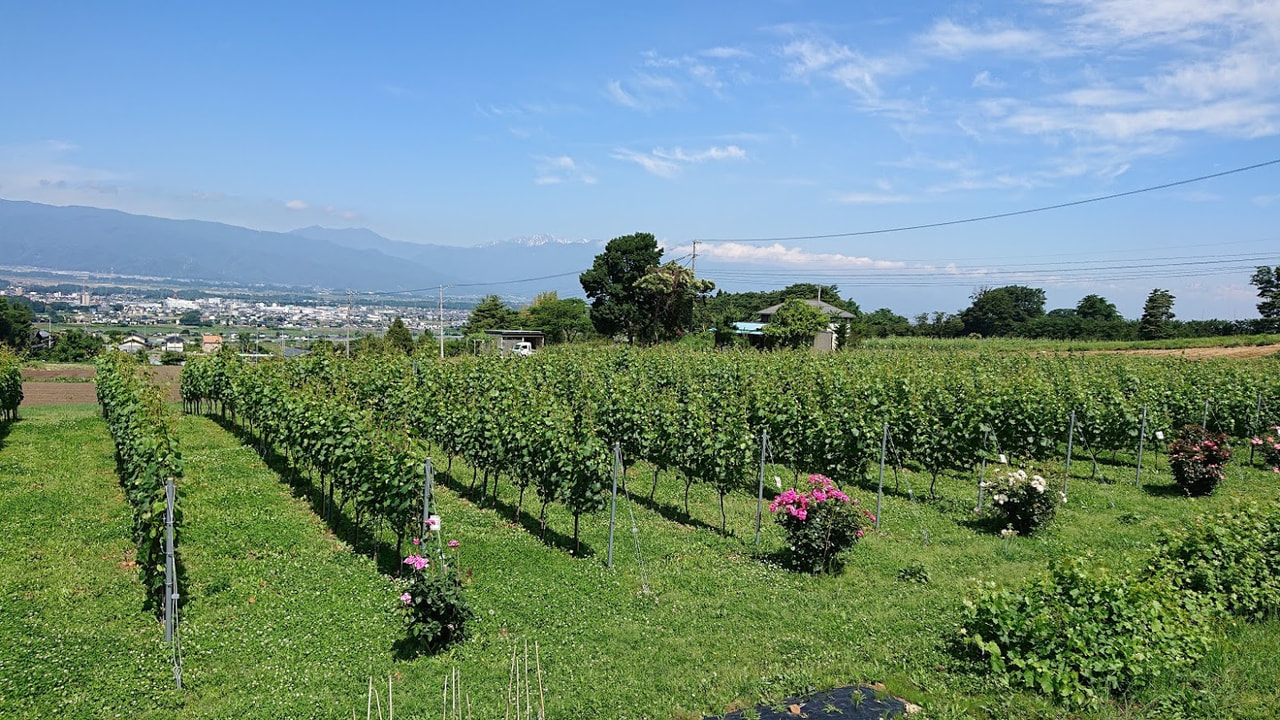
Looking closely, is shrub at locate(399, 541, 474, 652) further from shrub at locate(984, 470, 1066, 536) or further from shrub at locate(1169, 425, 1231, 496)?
shrub at locate(1169, 425, 1231, 496)

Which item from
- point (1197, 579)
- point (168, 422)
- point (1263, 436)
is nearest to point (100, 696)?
point (168, 422)

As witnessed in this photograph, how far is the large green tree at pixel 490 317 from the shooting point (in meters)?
70.4

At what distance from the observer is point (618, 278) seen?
5797 cm

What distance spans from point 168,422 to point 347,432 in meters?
2.44

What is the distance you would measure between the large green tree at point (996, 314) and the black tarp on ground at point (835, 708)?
281ft

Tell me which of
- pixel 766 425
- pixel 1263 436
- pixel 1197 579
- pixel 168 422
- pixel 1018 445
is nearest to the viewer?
pixel 1197 579

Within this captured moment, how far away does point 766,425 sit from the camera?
14172 millimetres

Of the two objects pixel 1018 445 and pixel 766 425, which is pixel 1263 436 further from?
pixel 766 425

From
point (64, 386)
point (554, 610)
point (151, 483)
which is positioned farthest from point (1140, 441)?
point (64, 386)

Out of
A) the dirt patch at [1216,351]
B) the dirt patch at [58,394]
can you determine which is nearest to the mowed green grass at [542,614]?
the dirt patch at [58,394]

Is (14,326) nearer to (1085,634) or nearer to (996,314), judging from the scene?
(1085,634)

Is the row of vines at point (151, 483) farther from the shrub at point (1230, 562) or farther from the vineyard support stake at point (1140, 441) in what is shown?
the vineyard support stake at point (1140, 441)

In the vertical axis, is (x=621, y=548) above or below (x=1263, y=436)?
below

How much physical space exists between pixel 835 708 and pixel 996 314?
89.1 m
